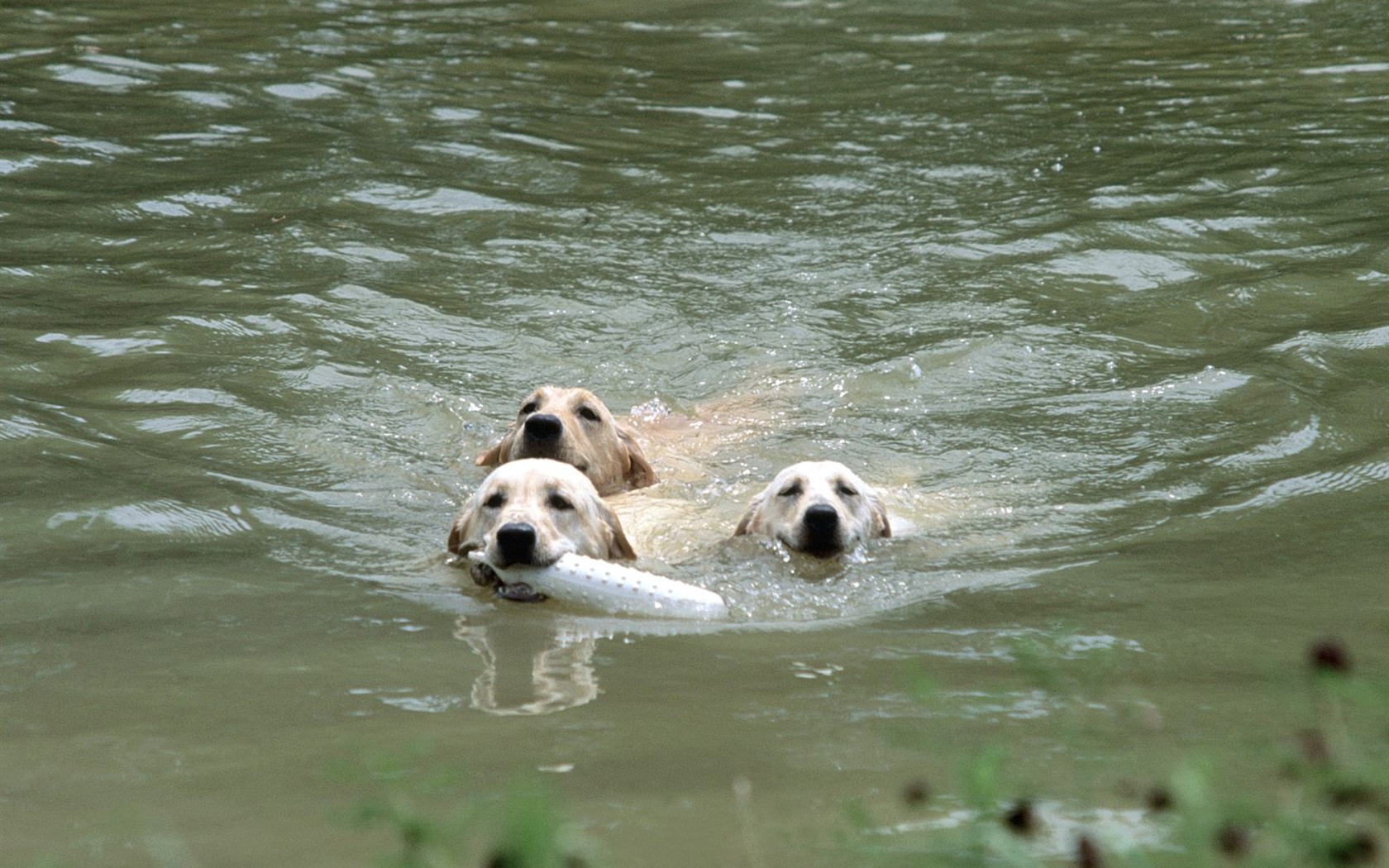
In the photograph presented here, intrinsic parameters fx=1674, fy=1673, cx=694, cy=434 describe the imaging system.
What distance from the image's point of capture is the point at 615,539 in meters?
7.11

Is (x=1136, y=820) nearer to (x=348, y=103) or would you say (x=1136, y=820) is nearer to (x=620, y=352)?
(x=620, y=352)

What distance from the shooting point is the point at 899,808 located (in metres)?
3.69

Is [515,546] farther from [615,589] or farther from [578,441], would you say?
[578,441]

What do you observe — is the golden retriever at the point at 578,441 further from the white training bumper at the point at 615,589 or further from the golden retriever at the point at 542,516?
the white training bumper at the point at 615,589

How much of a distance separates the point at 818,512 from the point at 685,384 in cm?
304

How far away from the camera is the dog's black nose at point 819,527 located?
276 inches

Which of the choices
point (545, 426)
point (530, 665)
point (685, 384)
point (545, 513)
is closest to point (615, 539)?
point (545, 513)

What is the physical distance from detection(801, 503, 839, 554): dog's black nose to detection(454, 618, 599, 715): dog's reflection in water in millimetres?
1489

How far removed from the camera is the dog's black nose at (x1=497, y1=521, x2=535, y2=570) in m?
6.23

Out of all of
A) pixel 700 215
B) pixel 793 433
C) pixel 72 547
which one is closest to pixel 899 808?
pixel 72 547

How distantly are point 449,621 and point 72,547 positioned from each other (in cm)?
164

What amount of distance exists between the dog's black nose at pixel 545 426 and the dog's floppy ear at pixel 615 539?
900mm

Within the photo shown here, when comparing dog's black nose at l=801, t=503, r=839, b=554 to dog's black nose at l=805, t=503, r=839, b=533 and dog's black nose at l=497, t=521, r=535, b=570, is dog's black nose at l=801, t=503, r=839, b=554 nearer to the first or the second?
dog's black nose at l=805, t=503, r=839, b=533

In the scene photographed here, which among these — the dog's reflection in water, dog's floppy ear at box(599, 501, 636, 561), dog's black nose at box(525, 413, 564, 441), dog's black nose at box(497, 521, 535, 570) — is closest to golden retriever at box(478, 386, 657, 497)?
dog's black nose at box(525, 413, 564, 441)
